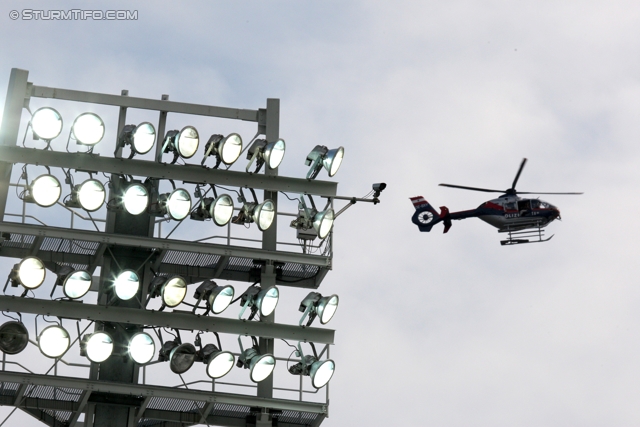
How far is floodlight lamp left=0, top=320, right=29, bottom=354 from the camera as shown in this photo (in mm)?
23266

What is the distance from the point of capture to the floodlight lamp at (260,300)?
25.0 meters

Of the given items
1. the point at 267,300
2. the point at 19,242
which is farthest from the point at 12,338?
the point at 267,300

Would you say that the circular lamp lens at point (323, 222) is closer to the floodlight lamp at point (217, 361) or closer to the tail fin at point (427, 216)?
the floodlight lamp at point (217, 361)

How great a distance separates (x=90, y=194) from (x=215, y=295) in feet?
11.9

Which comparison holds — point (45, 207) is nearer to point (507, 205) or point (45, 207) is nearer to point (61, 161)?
point (61, 161)

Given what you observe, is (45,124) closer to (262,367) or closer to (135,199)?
(135,199)

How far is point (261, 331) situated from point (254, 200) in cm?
348

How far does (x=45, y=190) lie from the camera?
2403 cm

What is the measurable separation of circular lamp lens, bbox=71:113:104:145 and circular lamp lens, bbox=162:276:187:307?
380 centimetres

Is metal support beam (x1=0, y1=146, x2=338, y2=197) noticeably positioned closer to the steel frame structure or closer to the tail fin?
the steel frame structure

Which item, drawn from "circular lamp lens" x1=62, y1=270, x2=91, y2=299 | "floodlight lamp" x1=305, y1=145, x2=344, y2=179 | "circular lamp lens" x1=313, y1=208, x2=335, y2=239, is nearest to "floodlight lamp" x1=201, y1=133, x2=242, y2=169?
"floodlight lamp" x1=305, y1=145, x2=344, y2=179

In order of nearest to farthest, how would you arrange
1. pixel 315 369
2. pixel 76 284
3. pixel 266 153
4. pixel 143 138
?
pixel 76 284 → pixel 315 369 → pixel 143 138 → pixel 266 153

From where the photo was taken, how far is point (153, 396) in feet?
78.6

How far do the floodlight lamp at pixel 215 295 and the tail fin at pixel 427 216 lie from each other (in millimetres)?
43706
